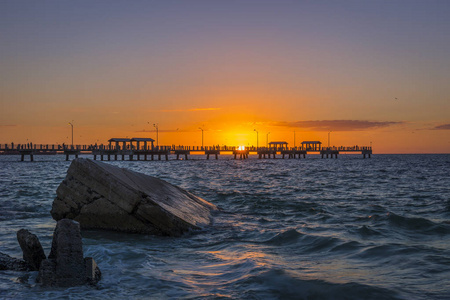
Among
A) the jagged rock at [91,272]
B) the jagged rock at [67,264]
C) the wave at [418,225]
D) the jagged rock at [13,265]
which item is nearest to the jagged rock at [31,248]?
the jagged rock at [13,265]

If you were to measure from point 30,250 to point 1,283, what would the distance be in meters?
0.67

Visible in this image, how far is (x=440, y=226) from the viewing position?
1095 cm

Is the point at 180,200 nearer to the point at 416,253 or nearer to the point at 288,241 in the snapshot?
the point at 288,241

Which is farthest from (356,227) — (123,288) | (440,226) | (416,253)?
(123,288)

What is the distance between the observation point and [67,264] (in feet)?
18.9

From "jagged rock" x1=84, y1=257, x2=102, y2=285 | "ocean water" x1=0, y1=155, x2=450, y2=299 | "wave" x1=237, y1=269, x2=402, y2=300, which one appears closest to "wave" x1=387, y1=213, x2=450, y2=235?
"ocean water" x1=0, y1=155, x2=450, y2=299

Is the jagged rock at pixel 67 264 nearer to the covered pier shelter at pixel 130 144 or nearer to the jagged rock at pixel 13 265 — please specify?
the jagged rock at pixel 13 265

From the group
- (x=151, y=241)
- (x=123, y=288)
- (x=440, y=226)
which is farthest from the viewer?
(x=440, y=226)

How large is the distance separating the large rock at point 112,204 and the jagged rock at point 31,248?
2889 mm

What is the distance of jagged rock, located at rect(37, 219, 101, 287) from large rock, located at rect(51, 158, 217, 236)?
3256 millimetres

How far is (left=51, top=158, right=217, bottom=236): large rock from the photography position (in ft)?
30.3

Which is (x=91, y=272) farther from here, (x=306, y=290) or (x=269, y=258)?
(x=269, y=258)

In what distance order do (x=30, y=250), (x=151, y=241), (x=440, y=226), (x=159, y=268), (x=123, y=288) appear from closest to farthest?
(x=123, y=288)
(x=30, y=250)
(x=159, y=268)
(x=151, y=241)
(x=440, y=226)

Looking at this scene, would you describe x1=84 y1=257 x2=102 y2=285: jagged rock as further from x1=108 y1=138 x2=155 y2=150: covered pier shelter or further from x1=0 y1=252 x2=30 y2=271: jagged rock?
x1=108 y1=138 x2=155 y2=150: covered pier shelter
